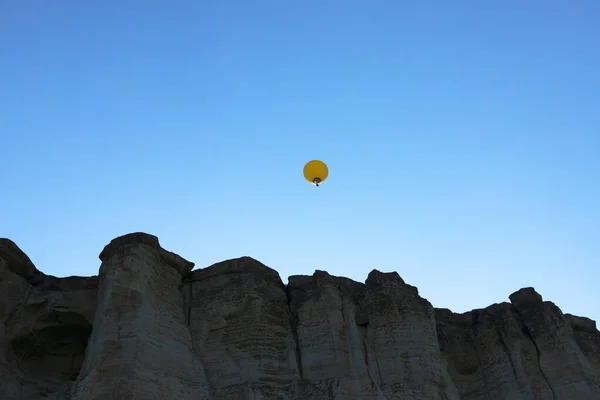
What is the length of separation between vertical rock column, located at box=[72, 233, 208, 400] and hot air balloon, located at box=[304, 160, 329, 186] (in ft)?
15.4

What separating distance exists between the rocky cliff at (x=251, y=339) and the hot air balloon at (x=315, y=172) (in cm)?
409

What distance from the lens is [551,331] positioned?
2056 cm

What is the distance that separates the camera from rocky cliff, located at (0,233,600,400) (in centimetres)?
1614

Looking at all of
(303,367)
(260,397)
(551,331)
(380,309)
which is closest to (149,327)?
(260,397)

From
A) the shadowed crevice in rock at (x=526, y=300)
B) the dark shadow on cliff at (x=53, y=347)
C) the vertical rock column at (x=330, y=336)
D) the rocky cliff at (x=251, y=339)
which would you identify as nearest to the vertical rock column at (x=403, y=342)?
the rocky cliff at (x=251, y=339)

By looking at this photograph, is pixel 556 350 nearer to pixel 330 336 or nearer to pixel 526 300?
pixel 526 300

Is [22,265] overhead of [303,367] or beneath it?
overhead

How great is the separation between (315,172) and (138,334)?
557cm

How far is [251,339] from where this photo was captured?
59.2 ft

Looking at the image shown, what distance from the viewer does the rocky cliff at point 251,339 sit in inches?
635

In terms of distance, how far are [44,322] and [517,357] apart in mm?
13435

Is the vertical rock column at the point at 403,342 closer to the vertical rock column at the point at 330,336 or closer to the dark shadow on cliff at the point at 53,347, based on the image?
the vertical rock column at the point at 330,336

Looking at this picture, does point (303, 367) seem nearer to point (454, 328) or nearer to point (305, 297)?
point (305, 297)

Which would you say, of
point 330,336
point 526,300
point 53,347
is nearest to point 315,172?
point 330,336
